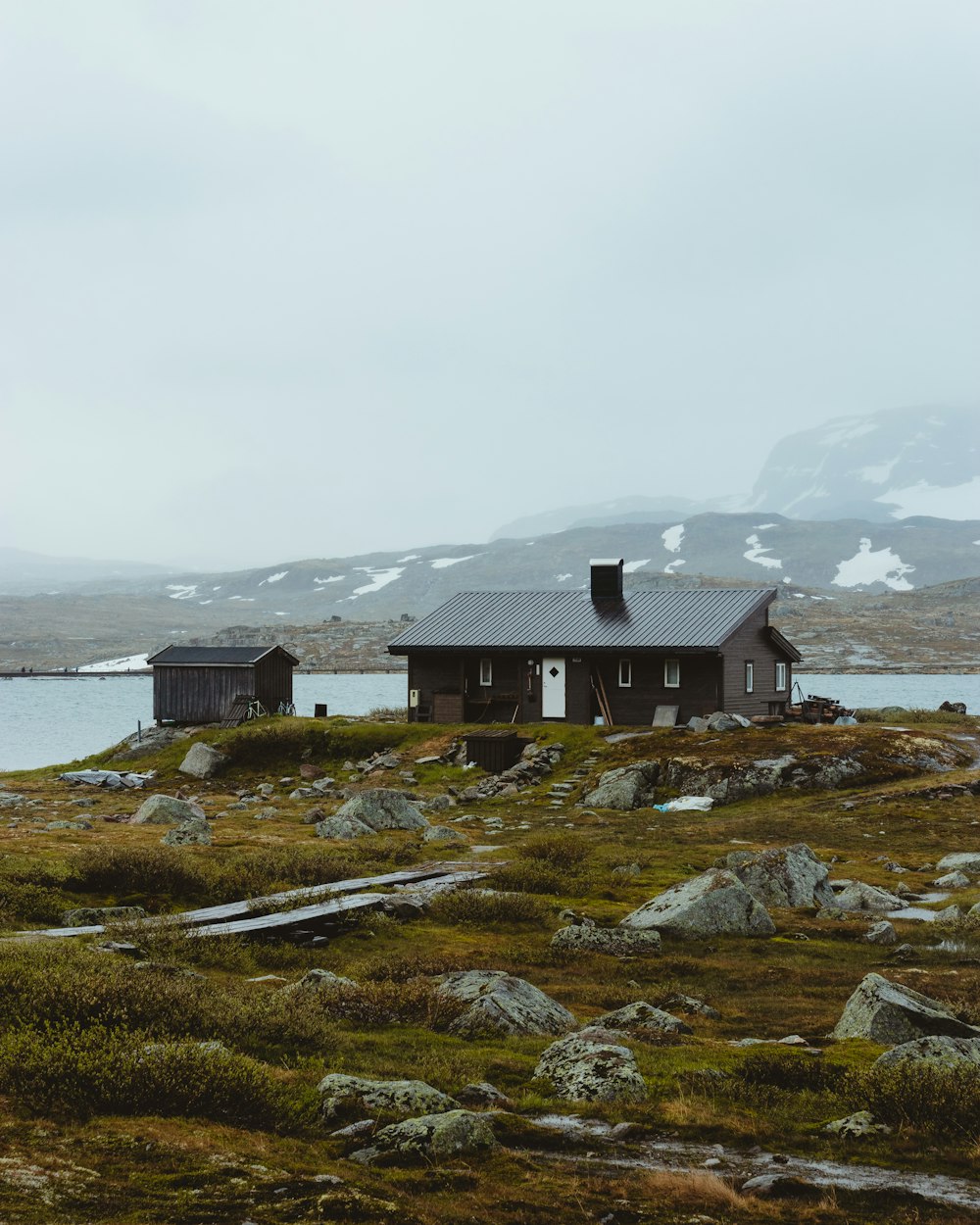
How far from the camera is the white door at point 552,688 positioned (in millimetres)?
51719

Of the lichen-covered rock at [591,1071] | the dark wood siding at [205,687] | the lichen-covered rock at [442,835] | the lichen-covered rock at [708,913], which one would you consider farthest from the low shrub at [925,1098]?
the dark wood siding at [205,687]

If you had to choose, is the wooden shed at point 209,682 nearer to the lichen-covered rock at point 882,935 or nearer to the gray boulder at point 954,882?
the gray boulder at point 954,882

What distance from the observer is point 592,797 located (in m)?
38.1

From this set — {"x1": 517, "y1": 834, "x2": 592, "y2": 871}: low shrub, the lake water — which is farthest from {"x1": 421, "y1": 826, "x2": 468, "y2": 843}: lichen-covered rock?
the lake water

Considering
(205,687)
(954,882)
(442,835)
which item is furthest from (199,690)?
(954,882)

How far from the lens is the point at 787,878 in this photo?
22109mm

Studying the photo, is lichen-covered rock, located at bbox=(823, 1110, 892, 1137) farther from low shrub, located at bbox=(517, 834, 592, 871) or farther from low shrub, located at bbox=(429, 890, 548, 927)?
low shrub, located at bbox=(517, 834, 592, 871)

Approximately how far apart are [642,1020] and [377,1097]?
4364mm

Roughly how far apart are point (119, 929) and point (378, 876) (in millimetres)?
7133

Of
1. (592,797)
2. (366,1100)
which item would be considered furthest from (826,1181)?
(592,797)

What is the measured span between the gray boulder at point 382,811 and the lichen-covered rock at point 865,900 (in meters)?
12.6

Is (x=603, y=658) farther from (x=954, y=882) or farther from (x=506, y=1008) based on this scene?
(x=506, y=1008)

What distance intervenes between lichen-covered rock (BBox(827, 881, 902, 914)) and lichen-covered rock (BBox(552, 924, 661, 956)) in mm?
5304

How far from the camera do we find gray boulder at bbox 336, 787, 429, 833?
30500 millimetres
